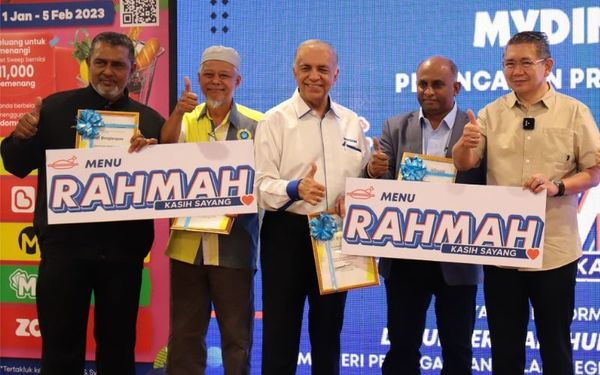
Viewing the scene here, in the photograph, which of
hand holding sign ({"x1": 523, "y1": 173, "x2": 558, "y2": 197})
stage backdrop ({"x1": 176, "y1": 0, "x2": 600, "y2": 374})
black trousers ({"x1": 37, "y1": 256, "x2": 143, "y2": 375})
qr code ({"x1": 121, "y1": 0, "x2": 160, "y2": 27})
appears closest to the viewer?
hand holding sign ({"x1": 523, "y1": 173, "x2": 558, "y2": 197})

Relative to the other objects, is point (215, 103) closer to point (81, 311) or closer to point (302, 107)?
point (302, 107)

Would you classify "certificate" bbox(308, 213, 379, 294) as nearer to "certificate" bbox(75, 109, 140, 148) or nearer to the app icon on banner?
"certificate" bbox(75, 109, 140, 148)

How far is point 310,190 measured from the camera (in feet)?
9.20

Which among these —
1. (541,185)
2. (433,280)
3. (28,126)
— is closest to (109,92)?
(28,126)

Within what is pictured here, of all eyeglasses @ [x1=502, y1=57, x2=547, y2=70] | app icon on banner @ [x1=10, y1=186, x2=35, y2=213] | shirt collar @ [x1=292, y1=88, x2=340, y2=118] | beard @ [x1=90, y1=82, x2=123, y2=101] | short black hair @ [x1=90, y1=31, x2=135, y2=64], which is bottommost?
app icon on banner @ [x1=10, y1=186, x2=35, y2=213]

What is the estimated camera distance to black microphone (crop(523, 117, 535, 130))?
2.82 meters

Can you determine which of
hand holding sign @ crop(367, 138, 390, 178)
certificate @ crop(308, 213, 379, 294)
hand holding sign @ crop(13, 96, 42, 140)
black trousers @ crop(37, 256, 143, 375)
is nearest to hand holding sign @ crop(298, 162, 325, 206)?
certificate @ crop(308, 213, 379, 294)

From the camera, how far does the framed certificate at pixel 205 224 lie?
3057 mm

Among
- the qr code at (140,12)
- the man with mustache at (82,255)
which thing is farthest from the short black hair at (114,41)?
the qr code at (140,12)

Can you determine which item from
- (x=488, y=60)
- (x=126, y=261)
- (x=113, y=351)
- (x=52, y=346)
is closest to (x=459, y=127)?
(x=488, y=60)

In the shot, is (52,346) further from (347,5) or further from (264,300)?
(347,5)

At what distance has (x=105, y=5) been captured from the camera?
4.14m

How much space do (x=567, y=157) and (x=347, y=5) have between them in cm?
171

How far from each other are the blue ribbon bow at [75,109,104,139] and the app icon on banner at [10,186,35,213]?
4.59ft
